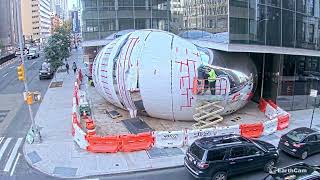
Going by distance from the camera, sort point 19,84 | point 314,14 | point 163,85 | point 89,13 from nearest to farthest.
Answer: point 163,85 → point 314,14 → point 19,84 → point 89,13

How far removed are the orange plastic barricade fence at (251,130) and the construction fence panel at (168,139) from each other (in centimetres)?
351

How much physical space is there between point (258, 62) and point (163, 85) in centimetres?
1108

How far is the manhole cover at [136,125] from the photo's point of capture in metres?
22.9

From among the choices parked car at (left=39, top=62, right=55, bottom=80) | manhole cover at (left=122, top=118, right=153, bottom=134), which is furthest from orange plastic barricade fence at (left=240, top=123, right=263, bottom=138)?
parked car at (left=39, top=62, right=55, bottom=80)

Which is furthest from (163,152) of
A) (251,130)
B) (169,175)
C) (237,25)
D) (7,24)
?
(7,24)

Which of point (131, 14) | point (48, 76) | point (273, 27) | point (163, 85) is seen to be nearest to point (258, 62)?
point (273, 27)

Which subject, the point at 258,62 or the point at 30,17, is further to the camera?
the point at 30,17

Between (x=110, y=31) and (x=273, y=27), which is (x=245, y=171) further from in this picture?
(x=110, y=31)

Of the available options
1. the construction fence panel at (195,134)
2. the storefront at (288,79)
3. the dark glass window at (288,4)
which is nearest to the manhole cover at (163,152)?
the construction fence panel at (195,134)

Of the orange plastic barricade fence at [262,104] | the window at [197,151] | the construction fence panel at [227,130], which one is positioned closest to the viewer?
the window at [197,151]

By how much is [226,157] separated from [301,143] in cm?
479

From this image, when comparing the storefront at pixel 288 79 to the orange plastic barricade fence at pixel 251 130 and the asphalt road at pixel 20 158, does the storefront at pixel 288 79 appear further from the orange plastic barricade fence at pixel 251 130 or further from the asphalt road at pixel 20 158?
the asphalt road at pixel 20 158

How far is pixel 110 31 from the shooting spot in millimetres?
50281

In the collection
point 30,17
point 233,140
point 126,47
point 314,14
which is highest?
point 30,17
